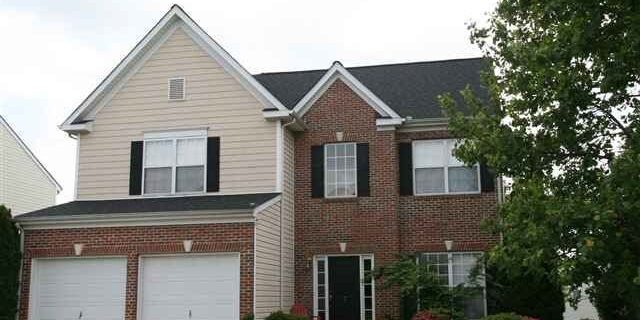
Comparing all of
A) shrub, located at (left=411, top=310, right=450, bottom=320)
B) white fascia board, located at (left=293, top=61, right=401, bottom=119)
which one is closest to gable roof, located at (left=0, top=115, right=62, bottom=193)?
white fascia board, located at (left=293, top=61, right=401, bottom=119)

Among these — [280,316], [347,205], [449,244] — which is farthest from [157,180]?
[449,244]

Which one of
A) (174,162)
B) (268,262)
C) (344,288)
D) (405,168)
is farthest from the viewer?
(405,168)

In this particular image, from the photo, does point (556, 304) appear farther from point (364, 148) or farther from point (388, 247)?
point (364, 148)

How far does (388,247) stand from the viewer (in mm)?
18547

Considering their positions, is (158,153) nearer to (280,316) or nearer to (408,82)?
(280,316)

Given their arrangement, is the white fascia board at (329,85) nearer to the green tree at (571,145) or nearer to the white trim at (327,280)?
the white trim at (327,280)

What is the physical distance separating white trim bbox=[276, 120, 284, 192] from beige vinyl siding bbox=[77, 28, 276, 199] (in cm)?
11

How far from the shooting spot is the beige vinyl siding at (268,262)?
1616 centimetres

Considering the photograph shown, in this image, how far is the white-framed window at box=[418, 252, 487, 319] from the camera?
1819 centimetres

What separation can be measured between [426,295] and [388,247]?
1.64m

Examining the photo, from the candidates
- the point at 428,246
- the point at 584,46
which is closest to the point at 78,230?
the point at 428,246

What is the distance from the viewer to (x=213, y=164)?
18688 mm

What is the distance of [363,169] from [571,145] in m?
7.20

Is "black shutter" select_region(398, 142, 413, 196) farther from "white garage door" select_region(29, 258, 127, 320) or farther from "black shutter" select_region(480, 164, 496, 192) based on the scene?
"white garage door" select_region(29, 258, 127, 320)
